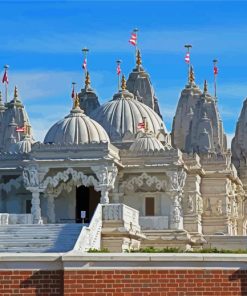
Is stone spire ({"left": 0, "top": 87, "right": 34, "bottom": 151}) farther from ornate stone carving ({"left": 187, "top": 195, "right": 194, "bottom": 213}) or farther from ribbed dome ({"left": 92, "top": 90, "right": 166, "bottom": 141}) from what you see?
ornate stone carving ({"left": 187, "top": 195, "right": 194, "bottom": 213})

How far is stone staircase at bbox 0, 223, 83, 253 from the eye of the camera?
27891 millimetres

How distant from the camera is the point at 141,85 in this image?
6531 centimetres

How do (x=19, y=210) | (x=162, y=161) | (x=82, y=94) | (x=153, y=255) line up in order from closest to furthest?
(x=153, y=255)
(x=162, y=161)
(x=19, y=210)
(x=82, y=94)

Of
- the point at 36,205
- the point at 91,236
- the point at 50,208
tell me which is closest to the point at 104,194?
the point at 36,205

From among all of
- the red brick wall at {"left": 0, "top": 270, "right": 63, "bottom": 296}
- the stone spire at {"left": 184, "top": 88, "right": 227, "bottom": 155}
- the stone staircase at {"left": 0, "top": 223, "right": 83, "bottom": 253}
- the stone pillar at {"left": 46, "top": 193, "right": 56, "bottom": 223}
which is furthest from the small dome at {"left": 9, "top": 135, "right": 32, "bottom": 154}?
the red brick wall at {"left": 0, "top": 270, "right": 63, "bottom": 296}

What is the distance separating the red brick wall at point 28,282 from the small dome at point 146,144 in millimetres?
30917

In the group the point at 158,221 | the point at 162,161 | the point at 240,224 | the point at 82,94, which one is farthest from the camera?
the point at 82,94

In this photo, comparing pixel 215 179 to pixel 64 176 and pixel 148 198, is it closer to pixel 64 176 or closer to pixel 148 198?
pixel 148 198

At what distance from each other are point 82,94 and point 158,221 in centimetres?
2375

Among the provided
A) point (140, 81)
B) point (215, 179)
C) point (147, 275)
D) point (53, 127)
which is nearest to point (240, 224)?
point (215, 179)

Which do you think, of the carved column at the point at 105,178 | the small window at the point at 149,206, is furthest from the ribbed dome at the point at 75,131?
the small window at the point at 149,206

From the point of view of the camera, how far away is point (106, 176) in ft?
143

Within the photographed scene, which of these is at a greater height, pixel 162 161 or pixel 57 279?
pixel 162 161

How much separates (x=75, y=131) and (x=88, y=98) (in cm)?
1764
